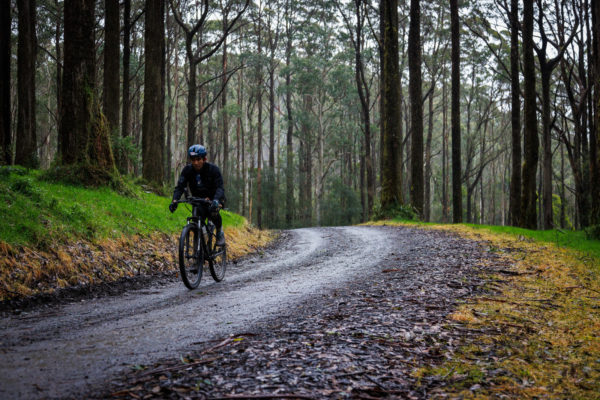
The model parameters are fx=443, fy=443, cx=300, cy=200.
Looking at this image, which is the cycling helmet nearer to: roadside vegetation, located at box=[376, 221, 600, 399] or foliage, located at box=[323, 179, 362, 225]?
roadside vegetation, located at box=[376, 221, 600, 399]

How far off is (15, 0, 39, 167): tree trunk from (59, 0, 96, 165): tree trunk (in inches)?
188

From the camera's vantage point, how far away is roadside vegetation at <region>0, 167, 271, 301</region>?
6027 millimetres

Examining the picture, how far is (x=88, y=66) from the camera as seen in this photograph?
1034 cm

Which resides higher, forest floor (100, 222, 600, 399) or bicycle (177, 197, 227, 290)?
bicycle (177, 197, 227, 290)

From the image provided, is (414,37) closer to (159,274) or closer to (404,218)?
(404,218)

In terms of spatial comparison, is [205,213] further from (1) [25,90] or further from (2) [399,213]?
(2) [399,213]

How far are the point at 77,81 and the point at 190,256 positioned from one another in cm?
610

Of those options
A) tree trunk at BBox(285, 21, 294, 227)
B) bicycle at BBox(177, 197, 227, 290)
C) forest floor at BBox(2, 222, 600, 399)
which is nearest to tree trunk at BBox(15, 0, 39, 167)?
bicycle at BBox(177, 197, 227, 290)

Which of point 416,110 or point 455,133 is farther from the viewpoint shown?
point 455,133

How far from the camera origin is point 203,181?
7.35 meters

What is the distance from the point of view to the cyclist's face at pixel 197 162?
23.4 feet

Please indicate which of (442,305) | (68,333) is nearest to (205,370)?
(68,333)

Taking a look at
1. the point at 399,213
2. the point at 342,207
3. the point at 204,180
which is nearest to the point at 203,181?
the point at 204,180

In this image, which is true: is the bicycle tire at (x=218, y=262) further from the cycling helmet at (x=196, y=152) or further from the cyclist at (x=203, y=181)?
the cycling helmet at (x=196, y=152)
